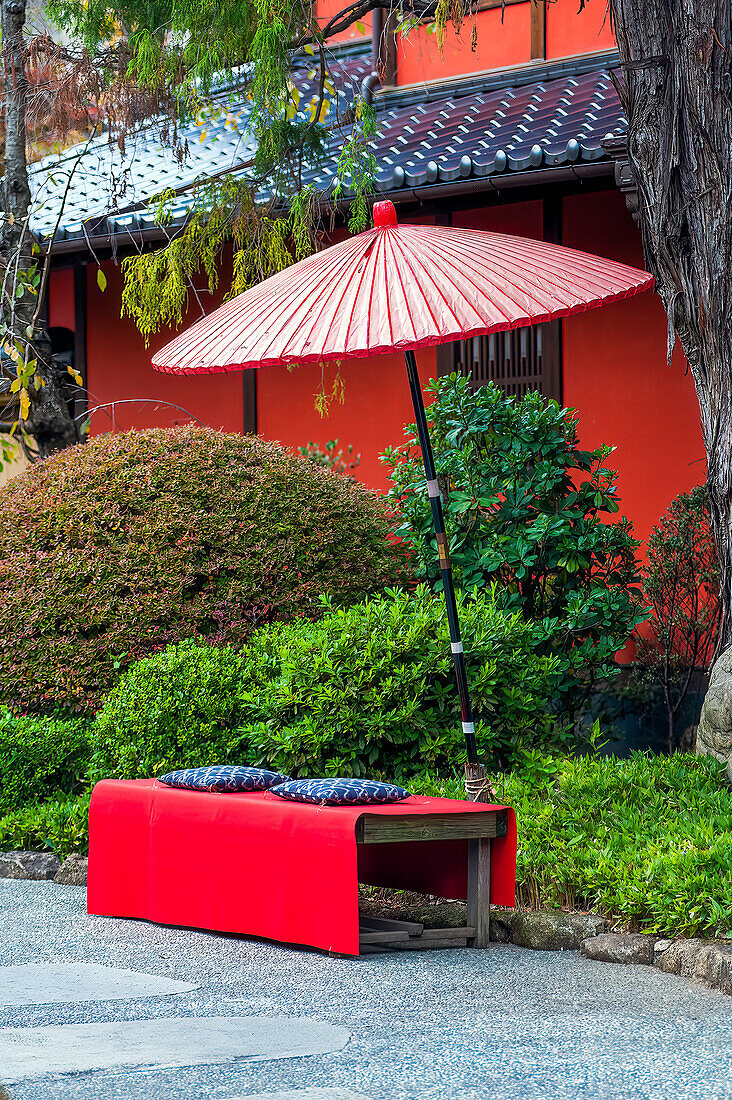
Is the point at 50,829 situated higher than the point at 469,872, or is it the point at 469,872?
the point at 469,872

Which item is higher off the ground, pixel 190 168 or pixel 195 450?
pixel 190 168

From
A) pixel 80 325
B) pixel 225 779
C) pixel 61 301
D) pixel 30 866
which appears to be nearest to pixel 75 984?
pixel 225 779

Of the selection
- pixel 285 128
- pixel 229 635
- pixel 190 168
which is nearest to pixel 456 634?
pixel 229 635

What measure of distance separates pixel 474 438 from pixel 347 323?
2324 millimetres

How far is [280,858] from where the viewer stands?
432 centimetres

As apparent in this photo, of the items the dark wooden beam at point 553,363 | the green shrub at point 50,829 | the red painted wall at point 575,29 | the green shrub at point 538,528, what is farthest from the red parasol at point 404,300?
the red painted wall at point 575,29

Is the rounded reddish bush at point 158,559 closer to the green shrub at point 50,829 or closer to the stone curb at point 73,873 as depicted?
the green shrub at point 50,829

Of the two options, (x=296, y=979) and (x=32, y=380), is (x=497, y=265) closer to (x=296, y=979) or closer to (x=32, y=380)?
(x=296, y=979)

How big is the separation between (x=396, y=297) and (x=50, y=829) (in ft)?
10.1

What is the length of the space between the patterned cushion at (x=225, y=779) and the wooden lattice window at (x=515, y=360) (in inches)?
177

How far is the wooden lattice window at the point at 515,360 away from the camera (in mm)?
8727

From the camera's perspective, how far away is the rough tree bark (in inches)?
328

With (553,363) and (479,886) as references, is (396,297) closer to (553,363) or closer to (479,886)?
(479,886)

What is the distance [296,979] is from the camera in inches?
158
